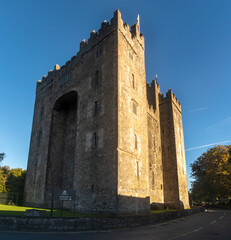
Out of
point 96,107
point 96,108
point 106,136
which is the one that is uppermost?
point 96,107

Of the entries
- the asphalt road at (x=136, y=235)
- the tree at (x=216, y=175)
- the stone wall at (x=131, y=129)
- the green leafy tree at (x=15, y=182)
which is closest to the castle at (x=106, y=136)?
the stone wall at (x=131, y=129)

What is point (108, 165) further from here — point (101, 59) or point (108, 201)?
point (101, 59)

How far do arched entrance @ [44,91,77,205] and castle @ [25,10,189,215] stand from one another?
11 cm

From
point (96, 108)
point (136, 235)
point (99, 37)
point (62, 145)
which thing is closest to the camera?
point (136, 235)

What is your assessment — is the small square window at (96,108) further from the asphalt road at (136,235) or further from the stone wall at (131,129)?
the asphalt road at (136,235)

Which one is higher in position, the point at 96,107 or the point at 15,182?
the point at 96,107

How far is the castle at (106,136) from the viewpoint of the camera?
16344mm

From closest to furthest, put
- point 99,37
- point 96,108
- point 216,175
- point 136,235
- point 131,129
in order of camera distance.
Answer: point 136,235 → point 131,129 → point 96,108 → point 99,37 → point 216,175

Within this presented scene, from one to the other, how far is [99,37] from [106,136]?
11.2 metres

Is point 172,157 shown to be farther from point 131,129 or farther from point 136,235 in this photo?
point 136,235

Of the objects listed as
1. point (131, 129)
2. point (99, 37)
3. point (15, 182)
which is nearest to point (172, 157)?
point (131, 129)

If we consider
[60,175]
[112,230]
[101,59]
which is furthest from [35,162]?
[112,230]

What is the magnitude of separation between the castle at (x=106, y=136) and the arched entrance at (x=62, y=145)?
0.11 metres

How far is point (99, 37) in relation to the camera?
71.0ft
